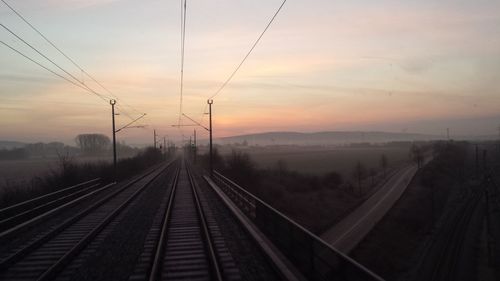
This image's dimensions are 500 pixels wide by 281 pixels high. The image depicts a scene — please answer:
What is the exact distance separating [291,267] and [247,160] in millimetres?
40385

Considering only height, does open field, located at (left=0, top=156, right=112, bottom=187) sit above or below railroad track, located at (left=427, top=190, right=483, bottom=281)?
above

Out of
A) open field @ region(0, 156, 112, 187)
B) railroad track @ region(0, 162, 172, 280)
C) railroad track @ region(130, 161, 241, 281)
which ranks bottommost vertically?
railroad track @ region(130, 161, 241, 281)

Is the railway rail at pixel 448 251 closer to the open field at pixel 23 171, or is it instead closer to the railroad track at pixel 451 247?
the railroad track at pixel 451 247

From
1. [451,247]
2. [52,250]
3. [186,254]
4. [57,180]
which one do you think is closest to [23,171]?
[57,180]

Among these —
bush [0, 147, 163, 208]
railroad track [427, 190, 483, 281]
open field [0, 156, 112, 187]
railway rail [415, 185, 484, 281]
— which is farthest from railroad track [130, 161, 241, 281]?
open field [0, 156, 112, 187]

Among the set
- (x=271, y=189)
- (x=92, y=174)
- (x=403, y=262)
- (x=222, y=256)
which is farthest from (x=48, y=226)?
(x=271, y=189)

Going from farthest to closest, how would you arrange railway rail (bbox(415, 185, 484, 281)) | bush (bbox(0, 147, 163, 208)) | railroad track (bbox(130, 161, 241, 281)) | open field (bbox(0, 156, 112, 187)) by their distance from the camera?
open field (bbox(0, 156, 112, 187)) < railway rail (bbox(415, 185, 484, 281)) < bush (bbox(0, 147, 163, 208)) < railroad track (bbox(130, 161, 241, 281))

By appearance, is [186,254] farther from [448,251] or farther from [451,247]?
[451,247]

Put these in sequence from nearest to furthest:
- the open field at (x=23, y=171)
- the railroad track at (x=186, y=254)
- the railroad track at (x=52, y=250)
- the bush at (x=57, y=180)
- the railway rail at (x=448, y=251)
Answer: the railroad track at (x=186, y=254)
the railroad track at (x=52, y=250)
the bush at (x=57, y=180)
the railway rail at (x=448, y=251)
the open field at (x=23, y=171)

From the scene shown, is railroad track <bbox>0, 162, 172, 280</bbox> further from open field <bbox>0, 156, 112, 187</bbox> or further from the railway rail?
the railway rail

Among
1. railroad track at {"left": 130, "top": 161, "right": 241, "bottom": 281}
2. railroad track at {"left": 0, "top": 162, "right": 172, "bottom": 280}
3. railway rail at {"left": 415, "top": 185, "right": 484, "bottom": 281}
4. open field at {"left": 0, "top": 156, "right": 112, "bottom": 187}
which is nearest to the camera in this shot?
railroad track at {"left": 130, "top": 161, "right": 241, "bottom": 281}

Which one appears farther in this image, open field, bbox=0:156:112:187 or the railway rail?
open field, bbox=0:156:112:187

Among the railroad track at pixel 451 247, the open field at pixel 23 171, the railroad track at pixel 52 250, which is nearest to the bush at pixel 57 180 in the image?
the open field at pixel 23 171

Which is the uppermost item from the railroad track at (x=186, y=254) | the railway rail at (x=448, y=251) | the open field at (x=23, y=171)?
the open field at (x=23, y=171)
